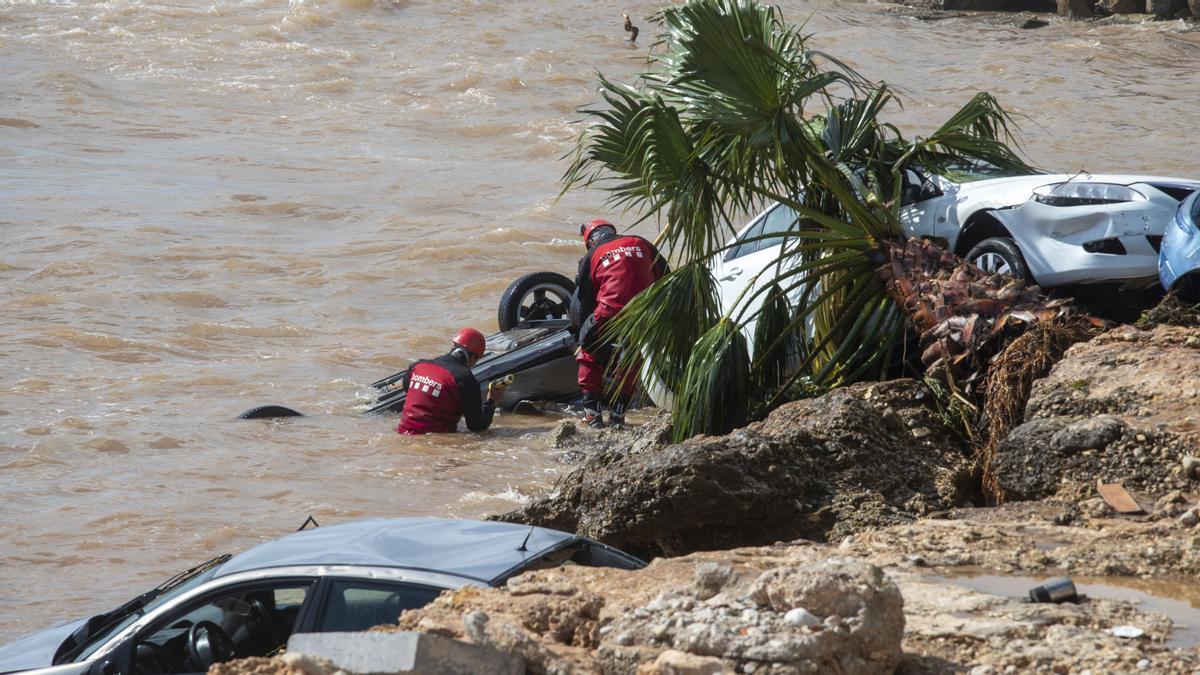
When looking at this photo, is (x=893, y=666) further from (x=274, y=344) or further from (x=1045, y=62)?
(x=1045, y=62)

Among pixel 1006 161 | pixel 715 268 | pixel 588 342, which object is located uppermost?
pixel 1006 161

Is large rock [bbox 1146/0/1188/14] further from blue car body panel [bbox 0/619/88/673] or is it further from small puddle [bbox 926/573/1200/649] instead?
blue car body panel [bbox 0/619/88/673]

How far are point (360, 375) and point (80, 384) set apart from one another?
2685mm

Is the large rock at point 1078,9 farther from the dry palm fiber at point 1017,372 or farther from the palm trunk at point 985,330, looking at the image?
the dry palm fiber at point 1017,372

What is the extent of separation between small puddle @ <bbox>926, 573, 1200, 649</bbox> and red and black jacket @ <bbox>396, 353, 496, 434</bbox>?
6.61 meters

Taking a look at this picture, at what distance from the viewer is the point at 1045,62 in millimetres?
31969

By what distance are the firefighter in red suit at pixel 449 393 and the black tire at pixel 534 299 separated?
125 cm

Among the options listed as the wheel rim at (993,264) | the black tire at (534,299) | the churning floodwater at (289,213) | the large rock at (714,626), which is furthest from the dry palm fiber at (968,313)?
the black tire at (534,299)

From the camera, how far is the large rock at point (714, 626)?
3678 millimetres

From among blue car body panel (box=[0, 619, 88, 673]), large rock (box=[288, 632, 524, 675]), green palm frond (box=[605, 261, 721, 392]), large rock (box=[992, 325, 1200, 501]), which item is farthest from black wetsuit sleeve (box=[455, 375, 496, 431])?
large rock (box=[288, 632, 524, 675])

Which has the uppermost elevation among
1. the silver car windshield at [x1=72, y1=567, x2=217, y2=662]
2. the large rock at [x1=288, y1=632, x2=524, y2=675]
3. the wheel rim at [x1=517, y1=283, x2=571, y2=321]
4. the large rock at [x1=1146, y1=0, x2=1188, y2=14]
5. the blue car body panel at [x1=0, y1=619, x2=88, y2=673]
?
the large rock at [x1=1146, y1=0, x2=1188, y2=14]

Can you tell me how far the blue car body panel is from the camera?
526 centimetres

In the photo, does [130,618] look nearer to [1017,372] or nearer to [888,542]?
[888,542]

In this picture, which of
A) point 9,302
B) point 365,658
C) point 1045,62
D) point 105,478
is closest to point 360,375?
point 105,478
